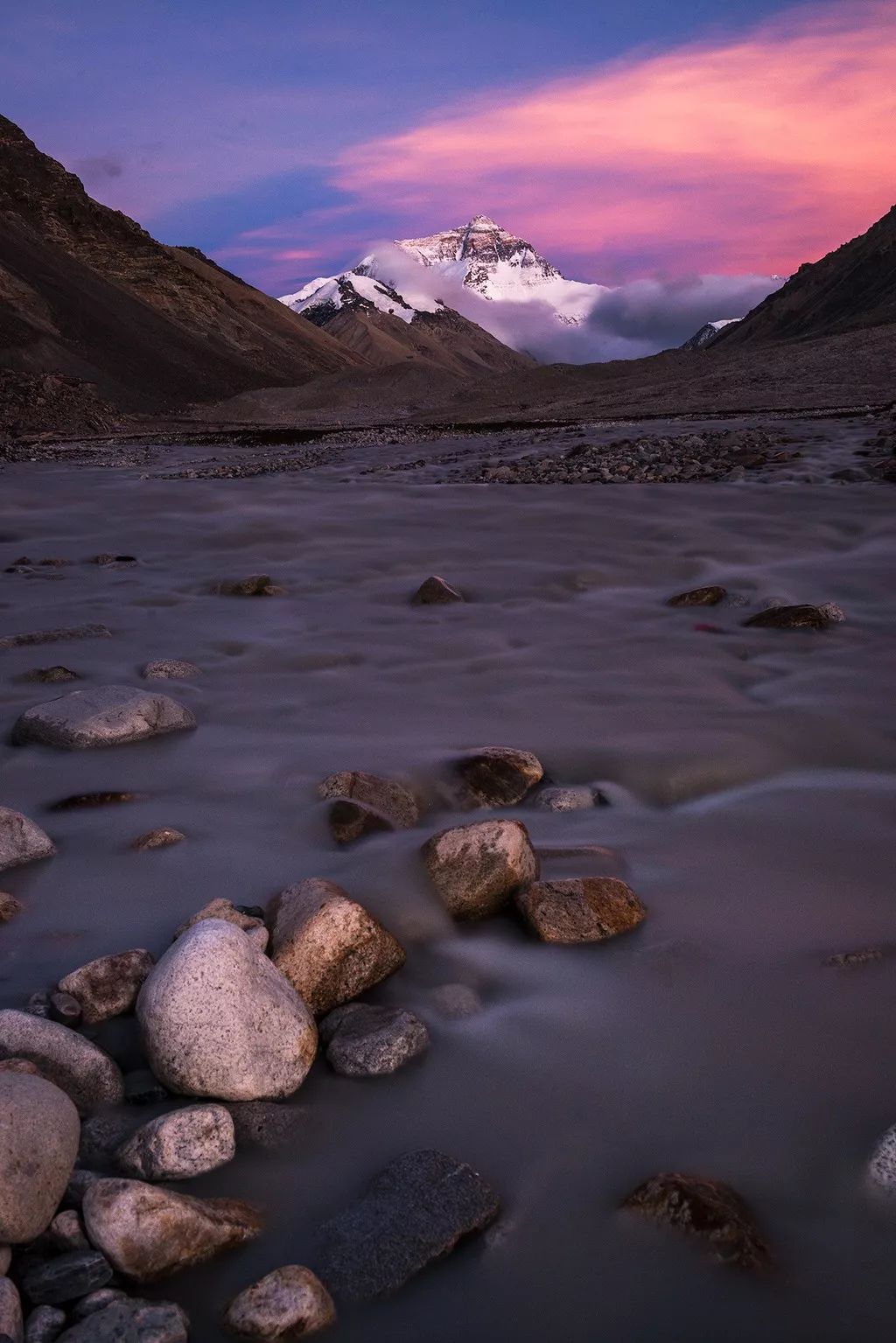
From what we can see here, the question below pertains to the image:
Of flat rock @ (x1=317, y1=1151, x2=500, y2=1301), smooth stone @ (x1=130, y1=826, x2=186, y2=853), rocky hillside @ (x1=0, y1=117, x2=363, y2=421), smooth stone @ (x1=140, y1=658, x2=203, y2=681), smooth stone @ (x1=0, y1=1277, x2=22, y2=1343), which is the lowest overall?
flat rock @ (x1=317, y1=1151, x2=500, y2=1301)

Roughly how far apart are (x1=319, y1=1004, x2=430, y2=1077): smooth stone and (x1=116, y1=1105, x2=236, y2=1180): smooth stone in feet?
1.16

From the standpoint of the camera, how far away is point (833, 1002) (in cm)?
260

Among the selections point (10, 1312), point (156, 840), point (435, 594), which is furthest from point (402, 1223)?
point (435, 594)

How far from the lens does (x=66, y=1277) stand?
68.8 inches

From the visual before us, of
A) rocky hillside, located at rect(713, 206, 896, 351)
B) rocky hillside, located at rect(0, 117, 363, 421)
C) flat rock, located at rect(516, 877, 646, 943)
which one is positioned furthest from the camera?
rocky hillside, located at rect(713, 206, 896, 351)

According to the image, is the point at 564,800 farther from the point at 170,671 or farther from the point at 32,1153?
the point at 170,671

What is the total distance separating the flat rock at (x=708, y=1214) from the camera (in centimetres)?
188

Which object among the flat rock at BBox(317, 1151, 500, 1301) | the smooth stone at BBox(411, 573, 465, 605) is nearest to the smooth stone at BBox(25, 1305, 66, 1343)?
the flat rock at BBox(317, 1151, 500, 1301)

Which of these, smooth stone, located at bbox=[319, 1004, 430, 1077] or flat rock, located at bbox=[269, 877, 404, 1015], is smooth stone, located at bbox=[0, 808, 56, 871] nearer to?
flat rock, located at bbox=[269, 877, 404, 1015]

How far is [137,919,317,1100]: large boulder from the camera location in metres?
2.26

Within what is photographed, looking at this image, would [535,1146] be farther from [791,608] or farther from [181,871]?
[791,608]

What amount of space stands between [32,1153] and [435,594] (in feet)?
19.1

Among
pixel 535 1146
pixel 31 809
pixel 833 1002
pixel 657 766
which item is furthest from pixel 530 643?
pixel 535 1146

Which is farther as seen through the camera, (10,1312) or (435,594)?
(435,594)
